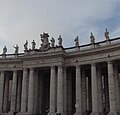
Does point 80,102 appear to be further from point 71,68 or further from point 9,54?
point 9,54

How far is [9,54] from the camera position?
2419 inches

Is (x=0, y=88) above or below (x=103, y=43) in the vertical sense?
below

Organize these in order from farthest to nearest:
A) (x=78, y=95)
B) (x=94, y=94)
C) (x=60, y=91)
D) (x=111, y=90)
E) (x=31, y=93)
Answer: (x=31, y=93) → (x=60, y=91) → (x=78, y=95) → (x=94, y=94) → (x=111, y=90)

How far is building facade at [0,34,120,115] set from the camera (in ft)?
156

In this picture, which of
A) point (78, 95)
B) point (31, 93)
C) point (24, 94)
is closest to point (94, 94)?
point (78, 95)

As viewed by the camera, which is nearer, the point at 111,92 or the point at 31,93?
the point at 111,92

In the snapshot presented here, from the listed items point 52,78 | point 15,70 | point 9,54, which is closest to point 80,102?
point 52,78

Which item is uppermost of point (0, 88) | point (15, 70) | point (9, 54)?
point (9, 54)

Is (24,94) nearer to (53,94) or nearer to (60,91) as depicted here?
(53,94)

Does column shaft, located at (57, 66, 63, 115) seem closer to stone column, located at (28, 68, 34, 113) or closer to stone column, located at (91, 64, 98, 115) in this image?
stone column, located at (28, 68, 34, 113)

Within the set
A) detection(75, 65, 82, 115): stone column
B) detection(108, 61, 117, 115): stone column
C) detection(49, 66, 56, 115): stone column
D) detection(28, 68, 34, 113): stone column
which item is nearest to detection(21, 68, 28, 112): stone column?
detection(28, 68, 34, 113): stone column

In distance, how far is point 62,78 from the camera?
2064 inches

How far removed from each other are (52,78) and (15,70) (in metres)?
11.4

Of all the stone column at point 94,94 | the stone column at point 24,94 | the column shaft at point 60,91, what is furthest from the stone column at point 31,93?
the stone column at point 94,94
